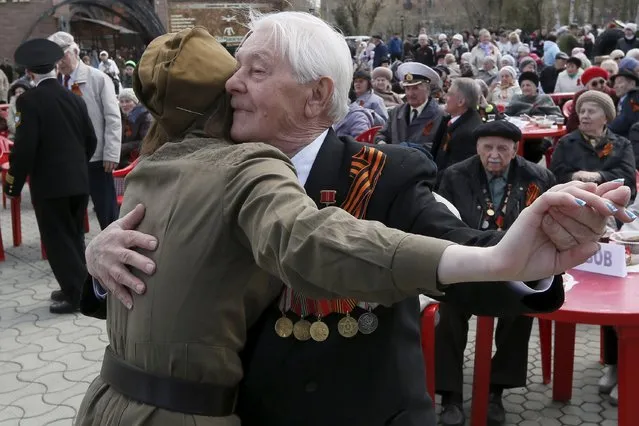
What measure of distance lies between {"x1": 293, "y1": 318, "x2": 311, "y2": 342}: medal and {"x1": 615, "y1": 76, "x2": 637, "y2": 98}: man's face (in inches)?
308

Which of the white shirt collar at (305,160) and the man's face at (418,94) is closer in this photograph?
the white shirt collar at (305,160)

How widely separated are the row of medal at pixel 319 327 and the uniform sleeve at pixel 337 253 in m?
0.33

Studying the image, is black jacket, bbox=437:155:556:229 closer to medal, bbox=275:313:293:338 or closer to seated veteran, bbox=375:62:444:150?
seated veteran, bbox=375:62:444:150

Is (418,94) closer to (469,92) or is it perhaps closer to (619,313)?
(469,92)

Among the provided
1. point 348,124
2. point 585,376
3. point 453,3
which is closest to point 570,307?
point 585,376

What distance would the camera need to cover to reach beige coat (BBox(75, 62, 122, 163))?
5.99 metres

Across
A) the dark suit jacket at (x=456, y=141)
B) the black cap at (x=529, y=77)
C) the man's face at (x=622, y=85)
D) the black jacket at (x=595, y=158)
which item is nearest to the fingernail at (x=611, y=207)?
the black jacket at (x=595, y=158)

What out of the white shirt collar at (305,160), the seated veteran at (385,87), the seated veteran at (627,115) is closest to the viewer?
the white shirt collar at (305,160)

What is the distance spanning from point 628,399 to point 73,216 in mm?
4037

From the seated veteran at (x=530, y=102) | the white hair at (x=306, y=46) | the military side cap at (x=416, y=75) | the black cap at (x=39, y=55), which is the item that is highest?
the white hair at (x=306, y=46)

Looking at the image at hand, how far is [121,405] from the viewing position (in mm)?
1344

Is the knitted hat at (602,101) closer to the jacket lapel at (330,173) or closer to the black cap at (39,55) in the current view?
the black cap at (39,55)

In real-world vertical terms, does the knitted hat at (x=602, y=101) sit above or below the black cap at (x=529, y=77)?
above

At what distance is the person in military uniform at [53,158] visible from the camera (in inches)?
197
